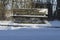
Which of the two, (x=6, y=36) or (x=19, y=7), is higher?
(x=19, y=7)

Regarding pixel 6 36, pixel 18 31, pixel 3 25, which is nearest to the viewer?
pixel 6 36

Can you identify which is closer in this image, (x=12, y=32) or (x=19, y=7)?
(x=12, y=32)

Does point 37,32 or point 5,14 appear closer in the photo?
point 37,32

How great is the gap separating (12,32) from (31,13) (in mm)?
795

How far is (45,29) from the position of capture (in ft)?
13.5

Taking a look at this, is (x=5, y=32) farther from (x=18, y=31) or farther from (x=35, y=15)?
(x=35, y=15)

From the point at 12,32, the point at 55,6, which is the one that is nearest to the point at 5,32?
the point at 12,32

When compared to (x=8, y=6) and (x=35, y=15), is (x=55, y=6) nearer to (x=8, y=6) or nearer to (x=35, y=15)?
(x=35, y=15)

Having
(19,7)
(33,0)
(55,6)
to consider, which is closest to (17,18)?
(19,7)

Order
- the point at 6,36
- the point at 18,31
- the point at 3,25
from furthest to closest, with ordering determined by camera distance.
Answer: the point at 3,25, the point at 18,31, the point at 6,36

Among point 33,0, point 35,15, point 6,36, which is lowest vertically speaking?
point 6,36

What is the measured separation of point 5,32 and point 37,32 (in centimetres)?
Answer: 70

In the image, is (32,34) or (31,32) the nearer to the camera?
(32,34)

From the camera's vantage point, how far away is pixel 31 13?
4441mm
